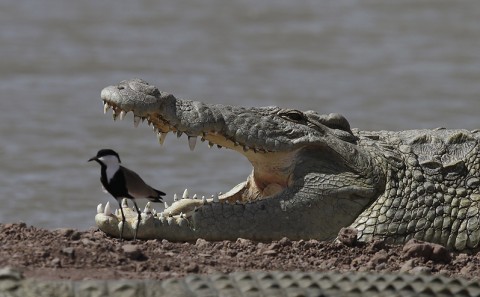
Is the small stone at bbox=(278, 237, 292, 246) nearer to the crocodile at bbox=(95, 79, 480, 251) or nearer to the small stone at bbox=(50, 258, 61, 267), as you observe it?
the crocodile at bbox=(95, 79, 480, 251)

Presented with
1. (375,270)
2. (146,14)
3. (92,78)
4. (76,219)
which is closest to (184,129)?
(375,270)

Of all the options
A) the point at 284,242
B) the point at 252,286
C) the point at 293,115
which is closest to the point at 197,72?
the point at 293,115

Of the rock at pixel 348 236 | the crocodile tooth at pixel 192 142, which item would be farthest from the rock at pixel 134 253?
the rock at pixel 348 236

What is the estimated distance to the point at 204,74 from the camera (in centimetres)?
1612

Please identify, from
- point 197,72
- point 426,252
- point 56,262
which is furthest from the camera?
point 197,72

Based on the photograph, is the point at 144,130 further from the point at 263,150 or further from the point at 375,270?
the point at 375,270

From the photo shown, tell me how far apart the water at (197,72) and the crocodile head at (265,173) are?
8.95ft

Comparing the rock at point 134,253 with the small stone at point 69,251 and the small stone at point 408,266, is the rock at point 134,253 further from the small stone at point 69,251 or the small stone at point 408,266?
the small stone at point 408,266

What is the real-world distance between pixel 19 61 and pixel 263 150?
33.6 ft

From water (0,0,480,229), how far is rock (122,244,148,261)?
3.65 m

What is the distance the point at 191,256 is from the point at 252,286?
135 cm

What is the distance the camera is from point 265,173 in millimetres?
7168

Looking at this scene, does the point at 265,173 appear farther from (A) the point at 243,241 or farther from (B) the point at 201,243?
(B) the point at 201,243

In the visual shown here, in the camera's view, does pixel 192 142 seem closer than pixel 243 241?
No
